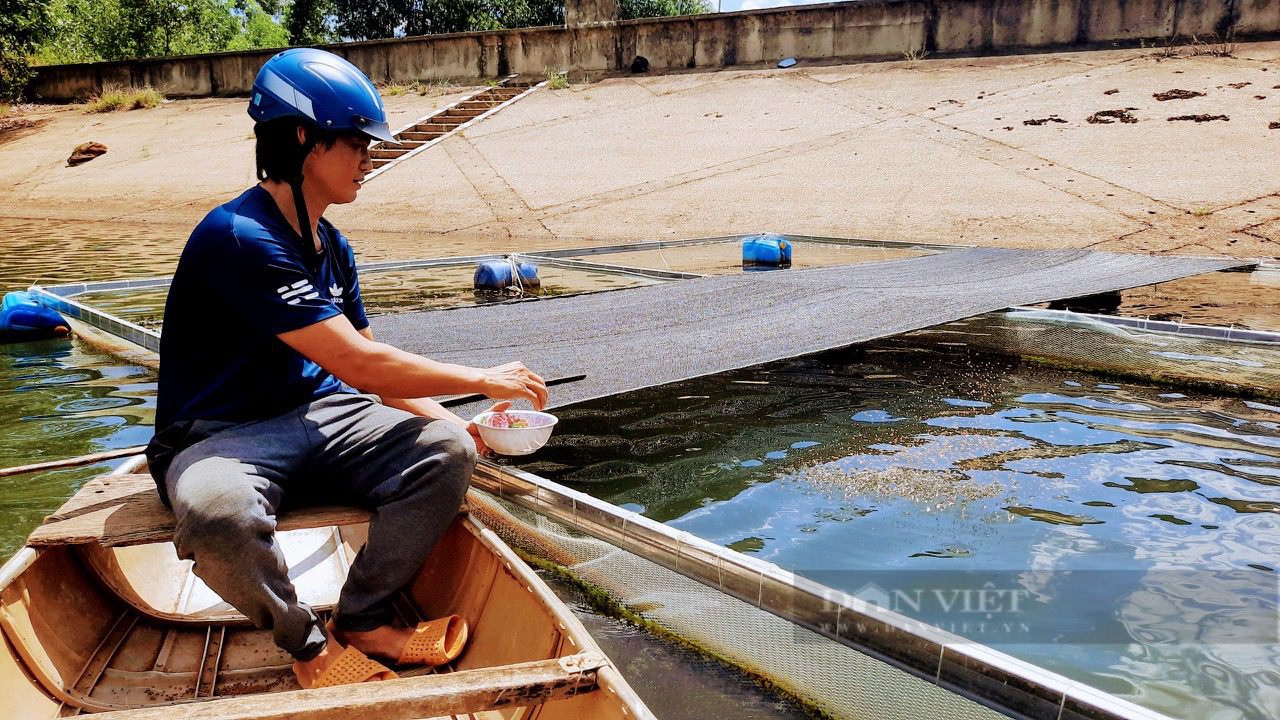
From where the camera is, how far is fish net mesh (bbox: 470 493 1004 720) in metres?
2.57

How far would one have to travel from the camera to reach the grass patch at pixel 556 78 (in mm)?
Result: 22500

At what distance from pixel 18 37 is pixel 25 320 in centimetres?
2515

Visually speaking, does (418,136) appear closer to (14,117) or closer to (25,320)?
(25,320)

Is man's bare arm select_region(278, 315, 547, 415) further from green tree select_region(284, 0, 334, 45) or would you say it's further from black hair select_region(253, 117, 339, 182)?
green tree select_region(284, 0, 334, 45)

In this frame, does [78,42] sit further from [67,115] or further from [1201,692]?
[1201,692]

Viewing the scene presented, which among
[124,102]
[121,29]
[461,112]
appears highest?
[121,29]

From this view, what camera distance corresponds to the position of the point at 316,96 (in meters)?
2.59

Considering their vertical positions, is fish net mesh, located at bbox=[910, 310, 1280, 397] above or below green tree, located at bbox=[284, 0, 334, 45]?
below

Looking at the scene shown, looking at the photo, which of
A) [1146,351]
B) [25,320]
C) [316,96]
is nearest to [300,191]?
[316,96]

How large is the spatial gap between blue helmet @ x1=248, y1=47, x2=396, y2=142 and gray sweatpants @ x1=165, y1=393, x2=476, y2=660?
85 cm

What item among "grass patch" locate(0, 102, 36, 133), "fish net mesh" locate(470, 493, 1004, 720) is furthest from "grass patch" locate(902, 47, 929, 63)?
"grass patch" locate(0, 102, 36, 133)

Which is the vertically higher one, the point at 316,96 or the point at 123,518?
the point at 316,96

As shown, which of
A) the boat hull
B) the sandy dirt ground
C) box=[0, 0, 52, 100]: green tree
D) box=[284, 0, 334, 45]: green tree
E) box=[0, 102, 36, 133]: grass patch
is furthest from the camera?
box=[284, 0, 334, 45]: green tree

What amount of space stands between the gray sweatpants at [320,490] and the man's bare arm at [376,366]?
0.50ft
